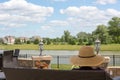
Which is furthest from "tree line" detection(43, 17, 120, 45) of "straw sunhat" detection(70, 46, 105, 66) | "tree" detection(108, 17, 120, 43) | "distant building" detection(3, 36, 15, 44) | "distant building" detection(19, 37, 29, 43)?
"straw sunhat" detection(70, 46, 105, 66)

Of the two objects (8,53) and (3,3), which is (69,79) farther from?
(3,3)

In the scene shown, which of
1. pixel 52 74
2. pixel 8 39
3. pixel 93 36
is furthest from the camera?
pixel 93 36

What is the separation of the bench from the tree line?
8032 millimetres

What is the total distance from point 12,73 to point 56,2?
26.2 m

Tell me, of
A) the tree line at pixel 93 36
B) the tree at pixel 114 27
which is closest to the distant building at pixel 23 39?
the tree line at pixel 93 36

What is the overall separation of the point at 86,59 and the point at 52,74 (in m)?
0.73

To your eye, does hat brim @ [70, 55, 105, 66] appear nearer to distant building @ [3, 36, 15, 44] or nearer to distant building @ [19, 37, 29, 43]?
distant building @ [3, 36, 15, 44]

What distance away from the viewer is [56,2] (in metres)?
29.6

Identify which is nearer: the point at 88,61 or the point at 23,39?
the point at 88,61

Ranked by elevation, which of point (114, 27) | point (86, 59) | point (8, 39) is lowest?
point (86, 59)

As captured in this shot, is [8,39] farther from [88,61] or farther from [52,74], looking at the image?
[52,74]

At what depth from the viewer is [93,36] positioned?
20906 mm

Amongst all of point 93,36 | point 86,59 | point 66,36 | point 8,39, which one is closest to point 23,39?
point 8,39

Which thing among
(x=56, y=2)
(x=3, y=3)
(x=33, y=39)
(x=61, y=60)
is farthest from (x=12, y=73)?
(x=56, y=2)
